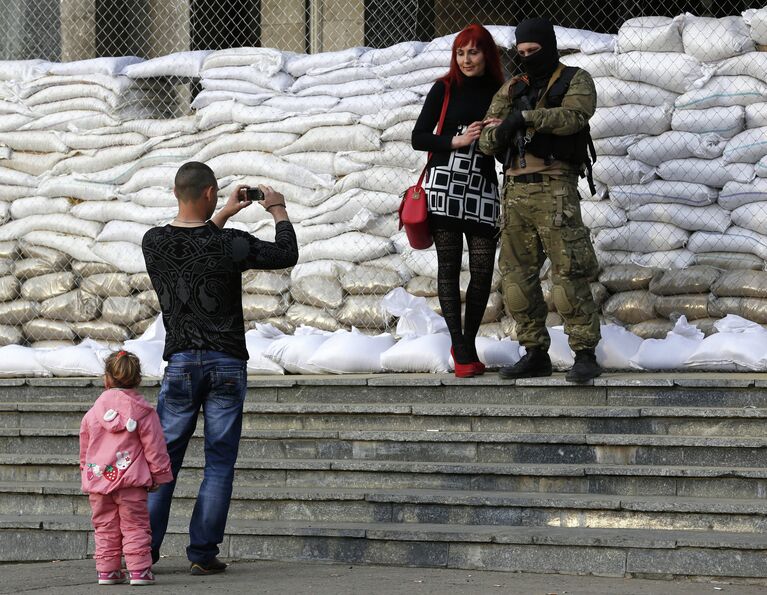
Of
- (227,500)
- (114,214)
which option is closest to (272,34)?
(114,214)

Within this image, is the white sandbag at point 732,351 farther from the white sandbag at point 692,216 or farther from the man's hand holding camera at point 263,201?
the man's hand holding camera at point 263,201

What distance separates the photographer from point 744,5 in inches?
511

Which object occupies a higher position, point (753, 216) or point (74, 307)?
point (753, 216)

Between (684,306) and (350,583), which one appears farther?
(684,306)

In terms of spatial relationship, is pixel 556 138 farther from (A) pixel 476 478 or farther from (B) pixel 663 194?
(A) pixel 476 478

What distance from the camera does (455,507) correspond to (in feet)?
19.4

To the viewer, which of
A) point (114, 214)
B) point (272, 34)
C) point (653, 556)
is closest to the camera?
point (653, 556)

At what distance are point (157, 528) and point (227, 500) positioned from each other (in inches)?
10.5

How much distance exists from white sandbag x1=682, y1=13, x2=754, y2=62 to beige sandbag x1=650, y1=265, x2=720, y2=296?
113 centimetres

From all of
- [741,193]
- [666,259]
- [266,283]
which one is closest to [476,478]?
[666,259]

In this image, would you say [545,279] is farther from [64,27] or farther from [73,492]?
[64,27]

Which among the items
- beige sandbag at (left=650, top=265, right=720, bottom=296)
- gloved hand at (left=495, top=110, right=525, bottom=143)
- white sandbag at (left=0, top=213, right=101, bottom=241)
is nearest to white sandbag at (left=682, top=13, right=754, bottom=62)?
beige sandbag at (left=650, top=265, right=720, bottom=296)

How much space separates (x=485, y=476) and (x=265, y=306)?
8.52 feet

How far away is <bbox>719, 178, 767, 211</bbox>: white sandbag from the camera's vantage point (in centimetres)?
760
